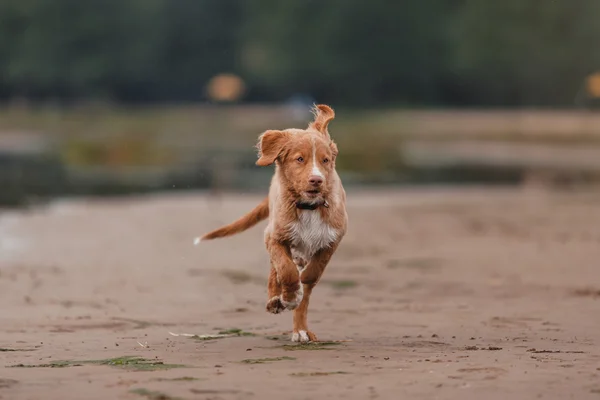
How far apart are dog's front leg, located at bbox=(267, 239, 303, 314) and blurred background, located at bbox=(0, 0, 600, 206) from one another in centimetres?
1703

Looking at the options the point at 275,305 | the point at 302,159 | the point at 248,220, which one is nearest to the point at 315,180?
the point at 302,159

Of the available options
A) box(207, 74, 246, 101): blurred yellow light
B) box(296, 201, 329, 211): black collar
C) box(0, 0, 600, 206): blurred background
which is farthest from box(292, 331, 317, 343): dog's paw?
box(207, 74, 246, 101): blurred yellow light

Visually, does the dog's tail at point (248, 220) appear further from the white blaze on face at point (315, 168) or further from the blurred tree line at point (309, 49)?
the blurred tree line at point (309, 49)

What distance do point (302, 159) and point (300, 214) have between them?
14.7 inches

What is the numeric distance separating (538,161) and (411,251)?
86.5 ft

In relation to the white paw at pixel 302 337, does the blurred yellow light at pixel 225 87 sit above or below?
above

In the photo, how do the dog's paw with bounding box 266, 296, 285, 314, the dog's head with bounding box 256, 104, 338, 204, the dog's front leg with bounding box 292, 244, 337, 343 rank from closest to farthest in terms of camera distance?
the dog's head with bounding box 256, 104, 338, 204, the dog's paw with bounding box 266, 296, 285, 314, the dog's front leg with bounding box 292, 244, 337, 343

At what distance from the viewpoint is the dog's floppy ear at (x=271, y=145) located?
9.09 metres

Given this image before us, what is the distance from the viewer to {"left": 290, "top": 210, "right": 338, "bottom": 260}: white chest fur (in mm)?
9008

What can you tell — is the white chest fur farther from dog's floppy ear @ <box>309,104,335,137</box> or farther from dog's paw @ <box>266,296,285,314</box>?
dog's floppy ear @ <box>309,104,335,137</box>

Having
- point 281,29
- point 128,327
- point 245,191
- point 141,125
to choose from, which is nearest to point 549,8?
point 281,29

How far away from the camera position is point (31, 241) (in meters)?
18.0

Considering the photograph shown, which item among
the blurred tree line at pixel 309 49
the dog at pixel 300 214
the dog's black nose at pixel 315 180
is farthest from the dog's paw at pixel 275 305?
the blurred tree line at pixel 309 49

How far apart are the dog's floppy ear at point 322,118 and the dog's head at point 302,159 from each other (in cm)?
15
